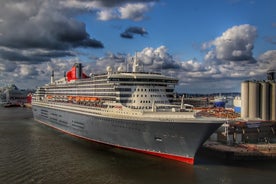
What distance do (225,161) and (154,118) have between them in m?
11.2

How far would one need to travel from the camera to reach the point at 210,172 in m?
32.0

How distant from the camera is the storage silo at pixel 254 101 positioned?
193 feet

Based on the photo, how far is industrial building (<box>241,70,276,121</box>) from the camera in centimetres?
5747

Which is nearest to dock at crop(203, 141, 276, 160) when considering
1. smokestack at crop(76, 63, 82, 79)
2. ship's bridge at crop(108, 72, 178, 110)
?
ship's bridge at crop(108, 72, 178, 110)

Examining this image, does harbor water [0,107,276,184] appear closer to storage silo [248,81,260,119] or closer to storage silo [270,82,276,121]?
storage silo [270,82,276,121]

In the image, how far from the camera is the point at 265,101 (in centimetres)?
5794

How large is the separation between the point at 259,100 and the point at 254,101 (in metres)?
0.98

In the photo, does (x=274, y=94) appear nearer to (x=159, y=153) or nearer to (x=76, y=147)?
(x=159, y=153)

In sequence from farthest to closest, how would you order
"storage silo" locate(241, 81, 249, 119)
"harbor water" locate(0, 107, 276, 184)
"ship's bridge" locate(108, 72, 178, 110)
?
1. "storage silo" locate(241, 81, 249, 119)
2. "ship's bridge" locate(108, 72, 178, 110)
3. "harbor water" locate(0, 107, 276, 184)

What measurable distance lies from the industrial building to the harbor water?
22.1 meters

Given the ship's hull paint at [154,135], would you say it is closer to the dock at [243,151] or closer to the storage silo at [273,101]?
the dock at [243,151]

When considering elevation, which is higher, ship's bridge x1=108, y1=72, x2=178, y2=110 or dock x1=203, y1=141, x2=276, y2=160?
ship's bridge x1=108, y1=72, x2=178, y2=110

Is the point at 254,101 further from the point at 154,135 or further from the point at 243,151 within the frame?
the point at 154,135

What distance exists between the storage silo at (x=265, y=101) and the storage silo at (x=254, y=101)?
72 centimetres
